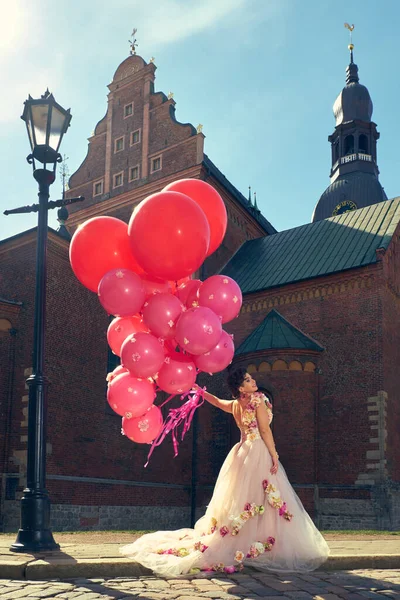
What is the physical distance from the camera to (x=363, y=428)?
1988 centimetres

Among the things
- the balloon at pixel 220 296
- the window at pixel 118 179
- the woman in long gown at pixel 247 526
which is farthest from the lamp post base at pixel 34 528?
the window at pixel 118 179

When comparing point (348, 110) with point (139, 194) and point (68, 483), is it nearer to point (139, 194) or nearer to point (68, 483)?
point (139, 194)

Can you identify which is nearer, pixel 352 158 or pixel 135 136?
pixel 135 136

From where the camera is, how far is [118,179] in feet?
90.2

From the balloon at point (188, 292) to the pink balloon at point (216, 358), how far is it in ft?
1.93

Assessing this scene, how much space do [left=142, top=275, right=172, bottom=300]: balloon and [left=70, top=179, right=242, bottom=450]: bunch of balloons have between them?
0.01 metres

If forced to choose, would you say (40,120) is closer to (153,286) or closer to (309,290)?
(153,286)

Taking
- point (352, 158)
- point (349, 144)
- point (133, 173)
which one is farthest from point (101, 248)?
point (349, 144)

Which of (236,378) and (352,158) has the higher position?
(352,158)

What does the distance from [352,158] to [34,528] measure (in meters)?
41.1

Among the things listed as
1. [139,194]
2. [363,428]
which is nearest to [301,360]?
[363,428]

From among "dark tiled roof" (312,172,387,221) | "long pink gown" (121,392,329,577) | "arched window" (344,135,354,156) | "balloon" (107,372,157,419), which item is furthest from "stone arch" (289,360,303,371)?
"arched window" (344,135,354,156)

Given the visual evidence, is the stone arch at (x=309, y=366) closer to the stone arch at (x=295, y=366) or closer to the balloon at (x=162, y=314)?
the stone arch at (x=295, y=366)

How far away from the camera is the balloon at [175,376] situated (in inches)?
281
